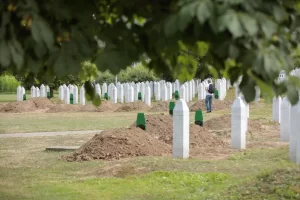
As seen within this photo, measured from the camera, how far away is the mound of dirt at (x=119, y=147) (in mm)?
12562

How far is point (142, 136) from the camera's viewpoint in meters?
13.5

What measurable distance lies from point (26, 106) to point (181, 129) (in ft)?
73.9

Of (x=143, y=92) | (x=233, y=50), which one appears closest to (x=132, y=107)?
(x=143, y=92)

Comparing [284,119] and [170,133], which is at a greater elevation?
[284,119]

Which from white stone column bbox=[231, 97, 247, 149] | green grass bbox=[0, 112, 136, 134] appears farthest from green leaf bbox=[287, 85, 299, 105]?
green grass bbox=[0, 112, 136, 134]

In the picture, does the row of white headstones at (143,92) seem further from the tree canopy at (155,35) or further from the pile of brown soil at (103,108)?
the tree canopy at (155,35)

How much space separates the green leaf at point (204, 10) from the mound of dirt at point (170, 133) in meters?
11.3

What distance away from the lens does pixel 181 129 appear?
11719 millimetres

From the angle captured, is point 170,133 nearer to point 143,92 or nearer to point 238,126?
point 238,126

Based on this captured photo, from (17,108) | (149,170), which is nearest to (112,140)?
(149,170)

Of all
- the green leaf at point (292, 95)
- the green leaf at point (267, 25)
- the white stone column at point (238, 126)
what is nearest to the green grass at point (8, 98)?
the white stone column at point (238, 126)

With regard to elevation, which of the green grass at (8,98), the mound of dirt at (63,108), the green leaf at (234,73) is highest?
the green leaf at (234,73)

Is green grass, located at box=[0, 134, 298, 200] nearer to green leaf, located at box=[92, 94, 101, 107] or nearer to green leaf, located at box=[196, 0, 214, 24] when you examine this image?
green leaf, located at box=[92, 94, 101, 107]

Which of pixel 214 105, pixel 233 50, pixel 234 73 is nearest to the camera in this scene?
pixel 233 50
